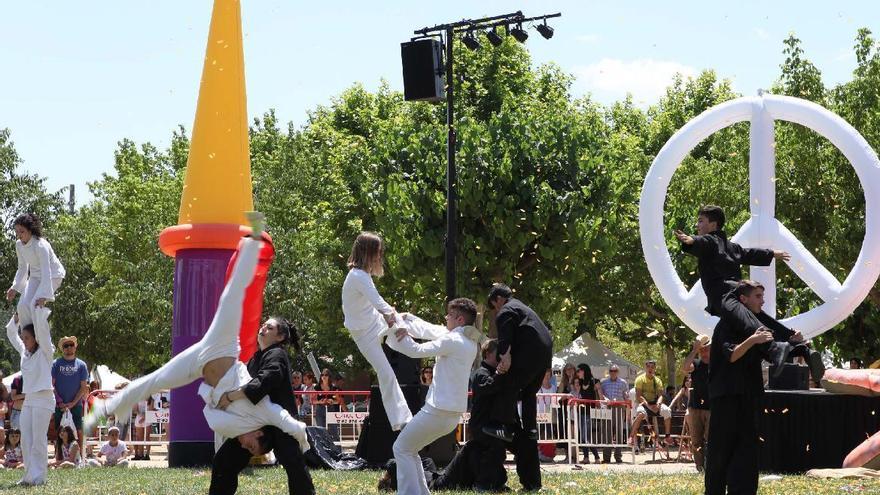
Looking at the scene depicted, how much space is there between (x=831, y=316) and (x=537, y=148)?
13.8 m

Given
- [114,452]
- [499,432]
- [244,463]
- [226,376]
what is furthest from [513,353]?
[114,452]

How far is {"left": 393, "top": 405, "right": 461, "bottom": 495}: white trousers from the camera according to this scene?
8727 mm

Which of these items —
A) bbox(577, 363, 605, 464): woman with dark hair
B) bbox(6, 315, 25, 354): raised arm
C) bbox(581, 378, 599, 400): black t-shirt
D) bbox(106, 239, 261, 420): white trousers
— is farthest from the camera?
bbox(581, 378, 599, 400): black t-shirt

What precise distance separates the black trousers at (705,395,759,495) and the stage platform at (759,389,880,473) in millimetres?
4604

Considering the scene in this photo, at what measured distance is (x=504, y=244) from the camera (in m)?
28.8

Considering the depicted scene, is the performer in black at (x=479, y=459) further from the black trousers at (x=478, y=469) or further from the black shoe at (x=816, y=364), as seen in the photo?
the black shoe at (x=816, y=364)

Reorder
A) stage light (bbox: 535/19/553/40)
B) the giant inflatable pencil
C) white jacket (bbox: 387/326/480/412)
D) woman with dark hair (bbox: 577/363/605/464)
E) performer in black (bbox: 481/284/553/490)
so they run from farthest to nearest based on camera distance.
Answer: stage light (bbox: 535/19/553/40), woman with dark hair (bbox: 577/363/605/464), the giant inflatable pencil, performer in black (bbox: 481/284/553/490), white jacket (bbox: 387/326/480/412)

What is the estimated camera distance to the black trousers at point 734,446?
876 centimetres

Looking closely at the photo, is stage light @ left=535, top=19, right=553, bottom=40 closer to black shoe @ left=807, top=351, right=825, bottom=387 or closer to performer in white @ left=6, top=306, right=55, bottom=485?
performer in white @ left=6, top=306, right=55, bottom=485

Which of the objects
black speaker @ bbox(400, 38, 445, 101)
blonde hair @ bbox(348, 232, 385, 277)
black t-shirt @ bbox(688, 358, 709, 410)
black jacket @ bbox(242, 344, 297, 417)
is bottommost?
black t-shirt @ bbox(688, 358, 709, 410)

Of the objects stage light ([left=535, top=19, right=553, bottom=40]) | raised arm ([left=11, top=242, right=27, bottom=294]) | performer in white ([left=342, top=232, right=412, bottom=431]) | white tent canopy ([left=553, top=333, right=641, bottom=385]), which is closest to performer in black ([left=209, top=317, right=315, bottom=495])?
performer in white ([left=342, top=232, right=412, bottom=431])

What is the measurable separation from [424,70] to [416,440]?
11945mm

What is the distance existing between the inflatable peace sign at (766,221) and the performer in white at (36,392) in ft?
24.1

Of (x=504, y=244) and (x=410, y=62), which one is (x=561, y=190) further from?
(x=410, y=62)
